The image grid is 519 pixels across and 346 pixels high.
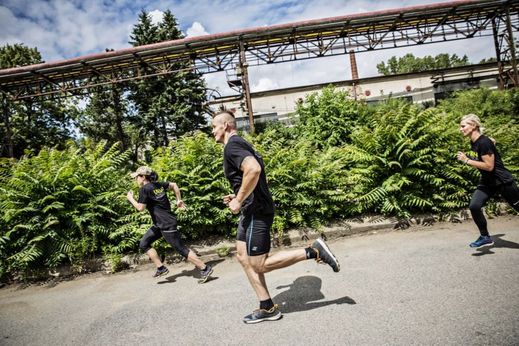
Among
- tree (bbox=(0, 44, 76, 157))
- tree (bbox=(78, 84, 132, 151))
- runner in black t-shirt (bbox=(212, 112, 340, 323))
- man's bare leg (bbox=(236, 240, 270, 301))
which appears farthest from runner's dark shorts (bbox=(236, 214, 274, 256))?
tree (bbox=(78, 84, 132, 151))

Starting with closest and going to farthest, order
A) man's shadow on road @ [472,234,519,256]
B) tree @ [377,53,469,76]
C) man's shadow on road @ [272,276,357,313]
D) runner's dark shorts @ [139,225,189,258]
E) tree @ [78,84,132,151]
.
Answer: man's shadow on road @ [272,276,357,313] → man's shadow on road @ [472,234,519,256] → runner's dark shorts @ [139,225,189,258] → tree @ [78,84,132,151] → tree @ [377,53,469,76]

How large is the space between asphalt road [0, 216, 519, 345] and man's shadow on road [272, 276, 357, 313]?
1cm

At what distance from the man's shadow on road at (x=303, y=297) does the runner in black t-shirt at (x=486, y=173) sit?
2491mm

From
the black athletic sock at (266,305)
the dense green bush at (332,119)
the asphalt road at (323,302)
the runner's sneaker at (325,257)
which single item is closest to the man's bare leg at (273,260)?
the runner's sneaker at (325,257)

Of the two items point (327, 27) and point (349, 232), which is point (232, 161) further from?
point (327, 27)

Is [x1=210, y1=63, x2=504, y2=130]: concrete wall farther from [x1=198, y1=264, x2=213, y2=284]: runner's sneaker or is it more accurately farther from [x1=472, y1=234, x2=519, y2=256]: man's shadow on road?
[x1=472, y1=234, x2=519, y2=256]: man's shadow on road

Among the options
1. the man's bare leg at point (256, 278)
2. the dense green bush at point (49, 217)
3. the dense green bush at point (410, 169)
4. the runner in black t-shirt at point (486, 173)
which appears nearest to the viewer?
the man's bare leg at point (256, 278)

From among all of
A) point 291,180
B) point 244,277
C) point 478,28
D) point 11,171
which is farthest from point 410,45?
point 11,171

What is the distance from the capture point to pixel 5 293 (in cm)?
Result: 530

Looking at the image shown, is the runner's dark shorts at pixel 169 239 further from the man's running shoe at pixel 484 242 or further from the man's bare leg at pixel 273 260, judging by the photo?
the man's running shoe at pixel 484 242

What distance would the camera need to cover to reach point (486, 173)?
164 inches

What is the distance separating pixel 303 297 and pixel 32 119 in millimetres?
37159

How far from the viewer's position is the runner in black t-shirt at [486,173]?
4012 mm

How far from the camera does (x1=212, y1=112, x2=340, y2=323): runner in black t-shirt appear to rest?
3.02 metres
